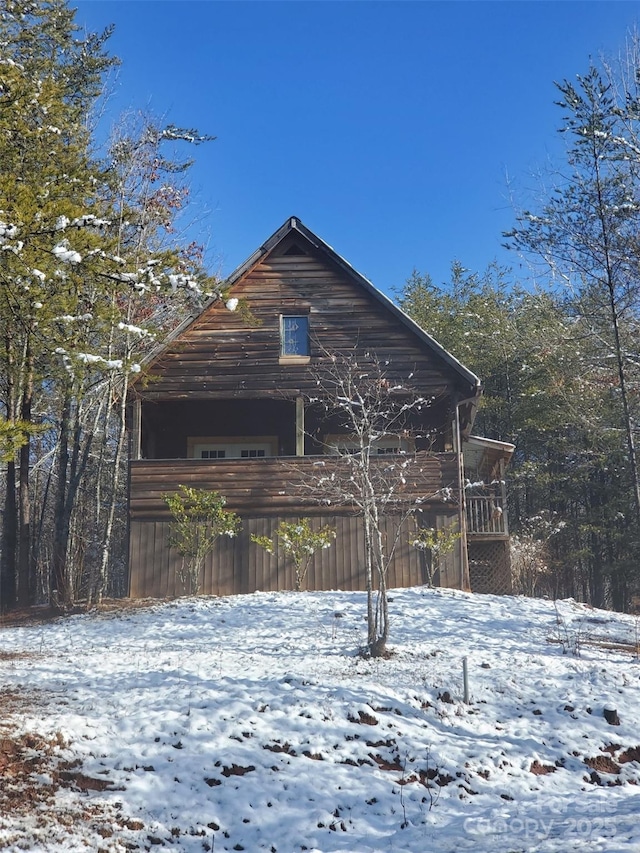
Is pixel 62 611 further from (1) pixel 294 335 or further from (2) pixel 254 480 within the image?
(1) pixel 294 335

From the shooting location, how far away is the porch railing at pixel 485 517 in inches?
744

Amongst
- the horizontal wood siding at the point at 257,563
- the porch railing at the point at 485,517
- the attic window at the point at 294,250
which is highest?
the attic window at the point at 294,250

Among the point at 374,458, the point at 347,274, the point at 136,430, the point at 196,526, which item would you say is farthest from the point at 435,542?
the point at 136,430

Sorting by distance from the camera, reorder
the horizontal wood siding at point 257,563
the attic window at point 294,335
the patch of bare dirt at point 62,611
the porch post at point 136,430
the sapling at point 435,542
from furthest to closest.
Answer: the attic window at point 294,335
the porch post at point 136,430
the horizontal wood siding at point 257,563
the sapling at point 435,542
the patch of bare dirt at point 62,611

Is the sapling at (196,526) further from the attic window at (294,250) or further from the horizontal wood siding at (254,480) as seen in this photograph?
the attic window at (294,250)

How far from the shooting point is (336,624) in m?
12.9

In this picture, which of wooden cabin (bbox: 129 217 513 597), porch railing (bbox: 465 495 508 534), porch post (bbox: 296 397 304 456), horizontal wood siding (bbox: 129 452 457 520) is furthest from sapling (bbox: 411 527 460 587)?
porch post (bbox: 296 397 304 456)

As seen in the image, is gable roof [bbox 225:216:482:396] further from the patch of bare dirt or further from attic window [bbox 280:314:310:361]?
the patch of bare dirt

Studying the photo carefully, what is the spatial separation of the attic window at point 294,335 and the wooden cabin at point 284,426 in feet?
0.10

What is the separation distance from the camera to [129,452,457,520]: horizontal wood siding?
1730 cm

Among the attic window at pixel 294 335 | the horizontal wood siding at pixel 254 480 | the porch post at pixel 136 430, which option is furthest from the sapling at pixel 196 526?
→ the attic window at pixel 294 335

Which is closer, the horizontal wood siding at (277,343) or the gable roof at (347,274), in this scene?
the gable roof at (347,274)

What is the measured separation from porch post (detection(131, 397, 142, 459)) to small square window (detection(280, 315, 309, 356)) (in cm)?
383

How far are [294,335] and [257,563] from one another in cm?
580
